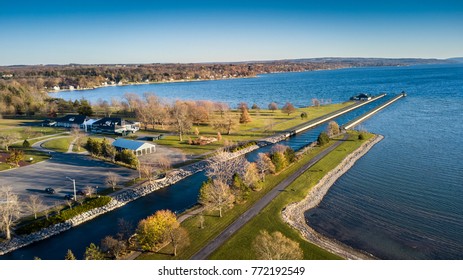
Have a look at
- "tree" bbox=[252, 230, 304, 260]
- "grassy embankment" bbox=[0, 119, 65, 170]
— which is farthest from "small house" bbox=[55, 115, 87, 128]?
"tree" bbox=[252, 230, 304, 260]

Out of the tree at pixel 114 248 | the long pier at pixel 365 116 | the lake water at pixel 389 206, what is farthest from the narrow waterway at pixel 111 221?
the long pier at pixel 365 116

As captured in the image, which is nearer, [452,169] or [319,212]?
[319,212]

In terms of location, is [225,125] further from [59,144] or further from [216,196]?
A: [216,196]

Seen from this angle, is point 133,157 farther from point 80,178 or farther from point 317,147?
point 317,147

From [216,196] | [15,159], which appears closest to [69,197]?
[216,196]

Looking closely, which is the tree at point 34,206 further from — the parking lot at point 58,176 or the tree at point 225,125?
the tree at point 225,125
